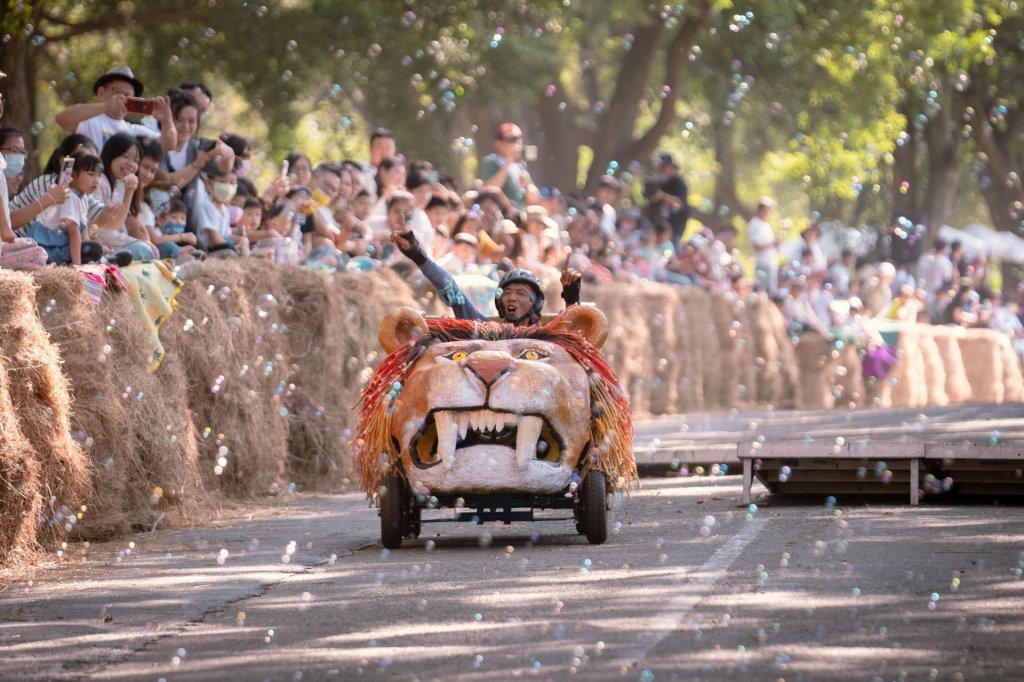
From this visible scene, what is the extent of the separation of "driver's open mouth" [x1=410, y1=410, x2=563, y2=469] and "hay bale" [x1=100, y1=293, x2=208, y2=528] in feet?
7.40

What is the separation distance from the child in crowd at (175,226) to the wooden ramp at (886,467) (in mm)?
4346

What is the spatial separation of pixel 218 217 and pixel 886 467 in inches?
217

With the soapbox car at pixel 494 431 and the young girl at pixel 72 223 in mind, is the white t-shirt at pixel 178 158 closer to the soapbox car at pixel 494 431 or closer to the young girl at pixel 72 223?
the young girl at pixel 72 223

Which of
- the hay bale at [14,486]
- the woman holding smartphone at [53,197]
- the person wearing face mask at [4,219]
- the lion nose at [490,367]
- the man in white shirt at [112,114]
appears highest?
the man in white shirt at [112,114]

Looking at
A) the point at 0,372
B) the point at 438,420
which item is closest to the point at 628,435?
the point at 438,420

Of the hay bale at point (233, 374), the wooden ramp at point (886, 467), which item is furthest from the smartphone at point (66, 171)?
the wooden ramp at point (886, 467)

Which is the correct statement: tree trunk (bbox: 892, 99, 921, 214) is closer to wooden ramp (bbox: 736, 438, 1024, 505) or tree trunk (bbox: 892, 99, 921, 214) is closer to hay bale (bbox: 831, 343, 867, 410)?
hay bale (bbox: 831, 343, 867, 410)

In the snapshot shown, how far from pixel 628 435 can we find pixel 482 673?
410 cm

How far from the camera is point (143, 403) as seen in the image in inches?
445

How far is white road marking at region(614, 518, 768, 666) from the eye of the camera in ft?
22.2

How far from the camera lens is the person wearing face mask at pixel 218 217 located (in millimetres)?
14234

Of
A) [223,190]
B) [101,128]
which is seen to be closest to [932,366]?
[223,190]

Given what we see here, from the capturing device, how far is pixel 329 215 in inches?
654

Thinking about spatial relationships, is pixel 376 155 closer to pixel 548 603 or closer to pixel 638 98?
pixel 548 603
